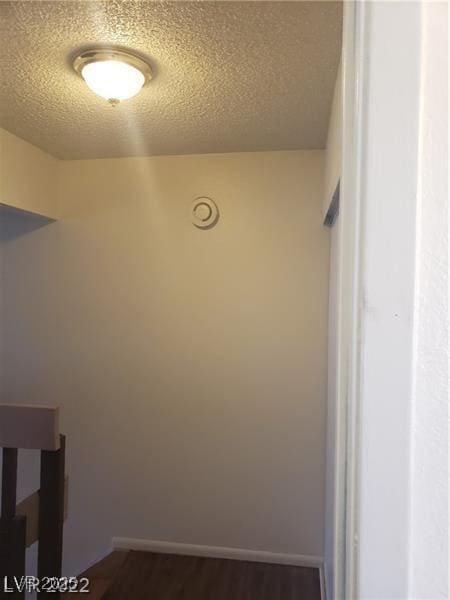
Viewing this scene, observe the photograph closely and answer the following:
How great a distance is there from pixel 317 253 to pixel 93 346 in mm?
1506

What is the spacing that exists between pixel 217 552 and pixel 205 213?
2.02 m

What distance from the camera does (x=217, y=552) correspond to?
2504mm

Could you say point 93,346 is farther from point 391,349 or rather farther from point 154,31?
point 391,349

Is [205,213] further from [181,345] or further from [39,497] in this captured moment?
[39,497]

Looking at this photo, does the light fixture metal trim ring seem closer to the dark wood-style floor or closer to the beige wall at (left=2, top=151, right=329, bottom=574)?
the beige wall at (left=2, top=151, right=329, bottom=574)

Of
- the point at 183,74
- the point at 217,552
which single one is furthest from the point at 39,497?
the point at 183,74

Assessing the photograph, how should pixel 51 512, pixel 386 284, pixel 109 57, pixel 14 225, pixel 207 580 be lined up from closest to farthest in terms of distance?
1. pixel 386 284
2. pixel 109 57
3. pixel 51 512
4. pixel 207 580
5. pixel 14 225

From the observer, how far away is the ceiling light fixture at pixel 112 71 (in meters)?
1.40

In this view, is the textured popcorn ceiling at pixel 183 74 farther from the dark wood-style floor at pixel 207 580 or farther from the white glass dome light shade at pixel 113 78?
the dark wood-style floor at pixel 207 580

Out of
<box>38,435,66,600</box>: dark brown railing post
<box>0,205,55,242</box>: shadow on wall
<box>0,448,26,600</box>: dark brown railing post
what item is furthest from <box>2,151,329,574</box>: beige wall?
<box>0,448,26,600</box>: dark brown railing post

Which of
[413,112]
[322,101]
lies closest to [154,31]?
[322,101]

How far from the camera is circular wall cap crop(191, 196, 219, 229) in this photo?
2.45 m

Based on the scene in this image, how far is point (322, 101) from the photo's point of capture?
68.4 inches

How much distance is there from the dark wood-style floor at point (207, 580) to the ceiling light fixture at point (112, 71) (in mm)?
2407
